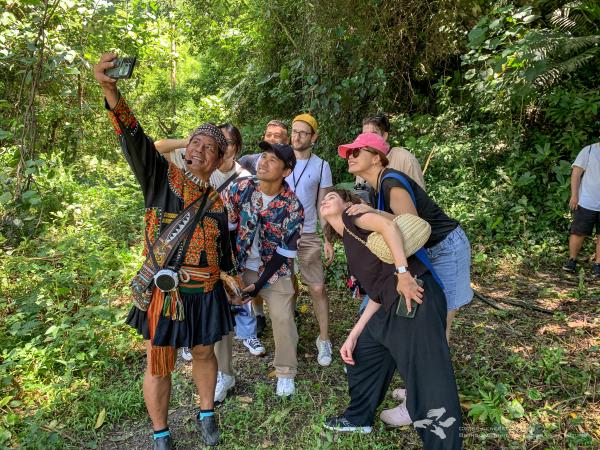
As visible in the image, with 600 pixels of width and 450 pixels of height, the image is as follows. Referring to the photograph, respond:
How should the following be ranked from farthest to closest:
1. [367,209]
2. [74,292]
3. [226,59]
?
[226,59] < [74,292] < [367,209]

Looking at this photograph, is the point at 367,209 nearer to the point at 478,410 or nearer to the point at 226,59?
the point at 478,410

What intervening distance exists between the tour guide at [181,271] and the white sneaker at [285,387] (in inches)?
32.1

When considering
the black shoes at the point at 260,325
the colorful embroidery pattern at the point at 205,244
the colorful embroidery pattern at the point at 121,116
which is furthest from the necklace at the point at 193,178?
the black shoes at the point at 260,325

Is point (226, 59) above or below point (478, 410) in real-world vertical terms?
above

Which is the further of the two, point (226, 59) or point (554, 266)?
point (226, 59)

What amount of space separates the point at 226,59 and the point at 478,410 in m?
12.0

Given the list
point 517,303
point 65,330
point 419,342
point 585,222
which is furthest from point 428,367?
point 585,222

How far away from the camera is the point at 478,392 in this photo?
10.2 ft

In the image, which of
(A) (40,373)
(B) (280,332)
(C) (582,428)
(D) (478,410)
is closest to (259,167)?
(B) (280,332)

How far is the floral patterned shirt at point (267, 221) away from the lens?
10.5 ft

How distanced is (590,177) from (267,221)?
13.4 ft

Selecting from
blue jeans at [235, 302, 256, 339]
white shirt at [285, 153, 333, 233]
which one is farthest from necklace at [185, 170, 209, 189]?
white shirt at [285, 153, 333, 233]

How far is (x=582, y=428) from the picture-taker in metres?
2.70

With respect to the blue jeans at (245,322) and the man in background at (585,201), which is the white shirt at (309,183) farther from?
the man in background at (585,201)
